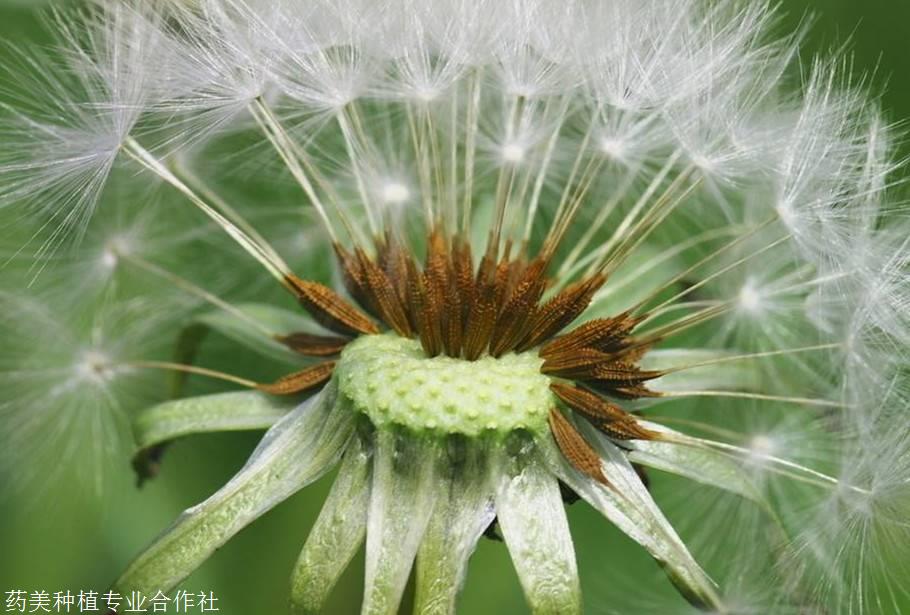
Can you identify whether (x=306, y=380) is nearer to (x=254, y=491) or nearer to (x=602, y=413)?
(x=254, y=491)

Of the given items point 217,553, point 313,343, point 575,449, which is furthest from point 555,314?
point 217,553

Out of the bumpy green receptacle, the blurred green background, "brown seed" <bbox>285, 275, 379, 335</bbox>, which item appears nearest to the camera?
the bumpy green receptacle

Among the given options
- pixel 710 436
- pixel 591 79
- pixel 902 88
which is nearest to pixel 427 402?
pixel 591 79

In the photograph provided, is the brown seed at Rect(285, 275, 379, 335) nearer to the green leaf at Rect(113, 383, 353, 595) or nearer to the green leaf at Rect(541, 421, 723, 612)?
the green leaf at Rect(113, 383, 353, 595)

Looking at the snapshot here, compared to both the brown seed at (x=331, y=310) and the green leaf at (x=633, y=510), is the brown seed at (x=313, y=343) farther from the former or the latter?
the green leaf at (x=633, y=510)

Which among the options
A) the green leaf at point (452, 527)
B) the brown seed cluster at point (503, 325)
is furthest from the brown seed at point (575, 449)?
the green leaf at point (452, 527)

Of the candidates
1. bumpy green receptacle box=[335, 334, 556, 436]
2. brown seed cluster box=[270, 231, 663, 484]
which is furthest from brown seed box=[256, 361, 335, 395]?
bumpy green receptacle box=[335, 334, 556, 436]
